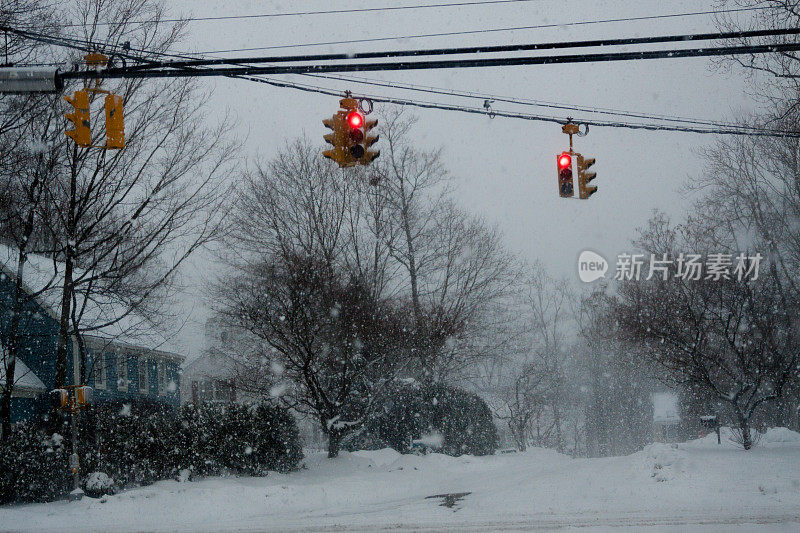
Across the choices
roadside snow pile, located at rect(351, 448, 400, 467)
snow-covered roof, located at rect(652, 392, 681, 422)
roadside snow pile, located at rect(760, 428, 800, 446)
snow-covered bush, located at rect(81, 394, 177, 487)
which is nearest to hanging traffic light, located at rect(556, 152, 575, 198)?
snow-covered bush, located at rect(81, 394, 177, 487)

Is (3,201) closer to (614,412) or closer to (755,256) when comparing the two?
(755,256)

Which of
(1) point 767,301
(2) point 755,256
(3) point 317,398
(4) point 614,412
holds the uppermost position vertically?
(2) point 755,256

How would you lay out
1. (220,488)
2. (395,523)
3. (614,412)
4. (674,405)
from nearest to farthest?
(395,523)
(220,488)
(674,405)
(614,412)

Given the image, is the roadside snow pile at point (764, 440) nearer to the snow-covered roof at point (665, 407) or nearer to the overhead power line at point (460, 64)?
the overhead power line at point (460, 64)

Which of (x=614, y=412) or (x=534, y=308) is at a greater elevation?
(x=534, y=308)

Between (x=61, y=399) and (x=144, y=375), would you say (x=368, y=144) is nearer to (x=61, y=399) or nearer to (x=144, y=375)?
(x=61, y=399)

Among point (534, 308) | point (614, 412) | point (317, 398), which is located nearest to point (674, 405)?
point (614, 412)

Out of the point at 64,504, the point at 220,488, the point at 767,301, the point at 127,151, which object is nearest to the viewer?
the point at 64,504

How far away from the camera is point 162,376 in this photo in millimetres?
33688

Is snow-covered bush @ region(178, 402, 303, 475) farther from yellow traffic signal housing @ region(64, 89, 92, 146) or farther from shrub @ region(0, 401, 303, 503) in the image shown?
yellow traffic signal housing @ region(64, 89, 92, 146)

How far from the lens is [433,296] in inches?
1243

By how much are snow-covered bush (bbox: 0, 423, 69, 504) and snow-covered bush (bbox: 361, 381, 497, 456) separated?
10188 millimetres

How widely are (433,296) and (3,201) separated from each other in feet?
63.6

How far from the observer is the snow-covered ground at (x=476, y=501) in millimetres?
10906
